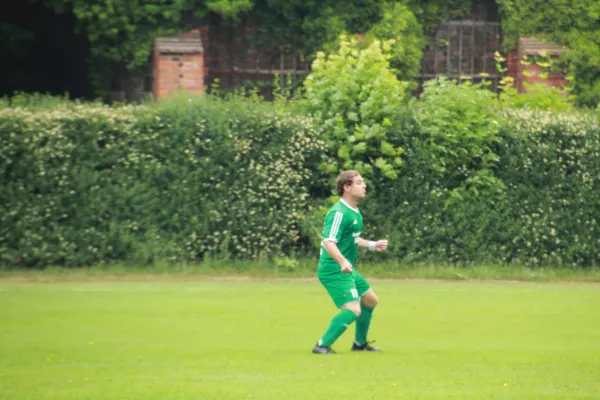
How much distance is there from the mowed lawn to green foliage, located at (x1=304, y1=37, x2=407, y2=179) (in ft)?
9.03

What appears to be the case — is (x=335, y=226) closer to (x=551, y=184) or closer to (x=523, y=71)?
(x=551, y=184)

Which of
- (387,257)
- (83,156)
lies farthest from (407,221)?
(83,156)

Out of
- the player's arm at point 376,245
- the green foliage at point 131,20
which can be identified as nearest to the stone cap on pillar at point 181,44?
the green foliage at point 131,20

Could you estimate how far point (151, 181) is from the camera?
63.5 feet

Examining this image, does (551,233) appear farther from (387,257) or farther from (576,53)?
(576,53)

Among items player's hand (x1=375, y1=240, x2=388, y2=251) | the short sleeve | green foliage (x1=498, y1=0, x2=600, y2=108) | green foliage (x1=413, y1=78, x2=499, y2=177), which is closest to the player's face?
the short sleeve

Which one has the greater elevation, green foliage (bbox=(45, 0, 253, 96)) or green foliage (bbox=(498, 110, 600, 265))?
green foliage (bbox=(45, 0, 253, 96))

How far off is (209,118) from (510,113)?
5.57 m

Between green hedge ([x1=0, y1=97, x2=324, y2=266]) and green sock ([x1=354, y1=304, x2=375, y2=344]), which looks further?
green hedge ([x1=0, y1=97, x2=324, y2=266])

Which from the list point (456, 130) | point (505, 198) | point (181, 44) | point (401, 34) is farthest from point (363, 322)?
point (401, 34)

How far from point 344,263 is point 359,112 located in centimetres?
989

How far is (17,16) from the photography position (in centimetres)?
2942

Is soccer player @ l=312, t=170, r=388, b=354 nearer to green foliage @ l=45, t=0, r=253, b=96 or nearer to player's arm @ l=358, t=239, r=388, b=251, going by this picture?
player's arm @ l=358, t=239, r=388, b=251

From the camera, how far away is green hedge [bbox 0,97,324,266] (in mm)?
18859
